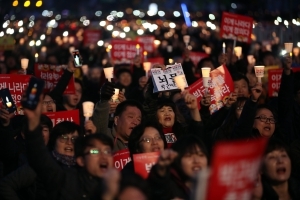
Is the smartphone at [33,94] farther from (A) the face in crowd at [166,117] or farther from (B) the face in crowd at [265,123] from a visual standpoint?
(A) the face in crowd at [166,117]

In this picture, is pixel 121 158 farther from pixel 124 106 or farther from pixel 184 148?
pixel 184 148

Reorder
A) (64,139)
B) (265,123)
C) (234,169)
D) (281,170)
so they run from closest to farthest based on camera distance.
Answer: (234,169) → (281,170) → (64,139) → (265,123)

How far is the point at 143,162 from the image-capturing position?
344 inches

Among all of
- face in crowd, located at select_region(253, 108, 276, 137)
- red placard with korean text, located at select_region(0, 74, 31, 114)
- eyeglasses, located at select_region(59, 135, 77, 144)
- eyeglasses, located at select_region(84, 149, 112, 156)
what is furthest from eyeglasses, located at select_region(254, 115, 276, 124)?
red placard with korean text, located at select_region(0, 74, 31, 114)

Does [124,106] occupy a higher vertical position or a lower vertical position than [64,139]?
higher

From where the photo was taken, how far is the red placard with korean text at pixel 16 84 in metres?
13.0

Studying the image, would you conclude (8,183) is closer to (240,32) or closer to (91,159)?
(91,159)

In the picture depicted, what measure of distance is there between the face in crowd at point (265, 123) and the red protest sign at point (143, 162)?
2066 mm

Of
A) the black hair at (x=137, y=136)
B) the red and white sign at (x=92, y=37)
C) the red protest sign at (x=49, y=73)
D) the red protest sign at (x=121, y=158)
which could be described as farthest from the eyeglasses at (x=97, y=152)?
the red and white sign at (x=92, y=37)

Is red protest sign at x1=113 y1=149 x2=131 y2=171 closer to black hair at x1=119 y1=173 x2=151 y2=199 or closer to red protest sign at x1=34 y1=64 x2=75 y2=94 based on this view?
black hair at x1=119 y1=173 x2=151 y2=199

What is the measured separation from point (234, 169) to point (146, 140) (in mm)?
3120

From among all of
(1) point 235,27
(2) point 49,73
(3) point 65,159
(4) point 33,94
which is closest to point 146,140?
(3) point 65,159

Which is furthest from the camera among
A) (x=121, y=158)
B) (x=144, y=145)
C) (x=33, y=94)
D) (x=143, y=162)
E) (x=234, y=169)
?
(x=121, y=158)

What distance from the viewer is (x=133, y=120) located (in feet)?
35.3
